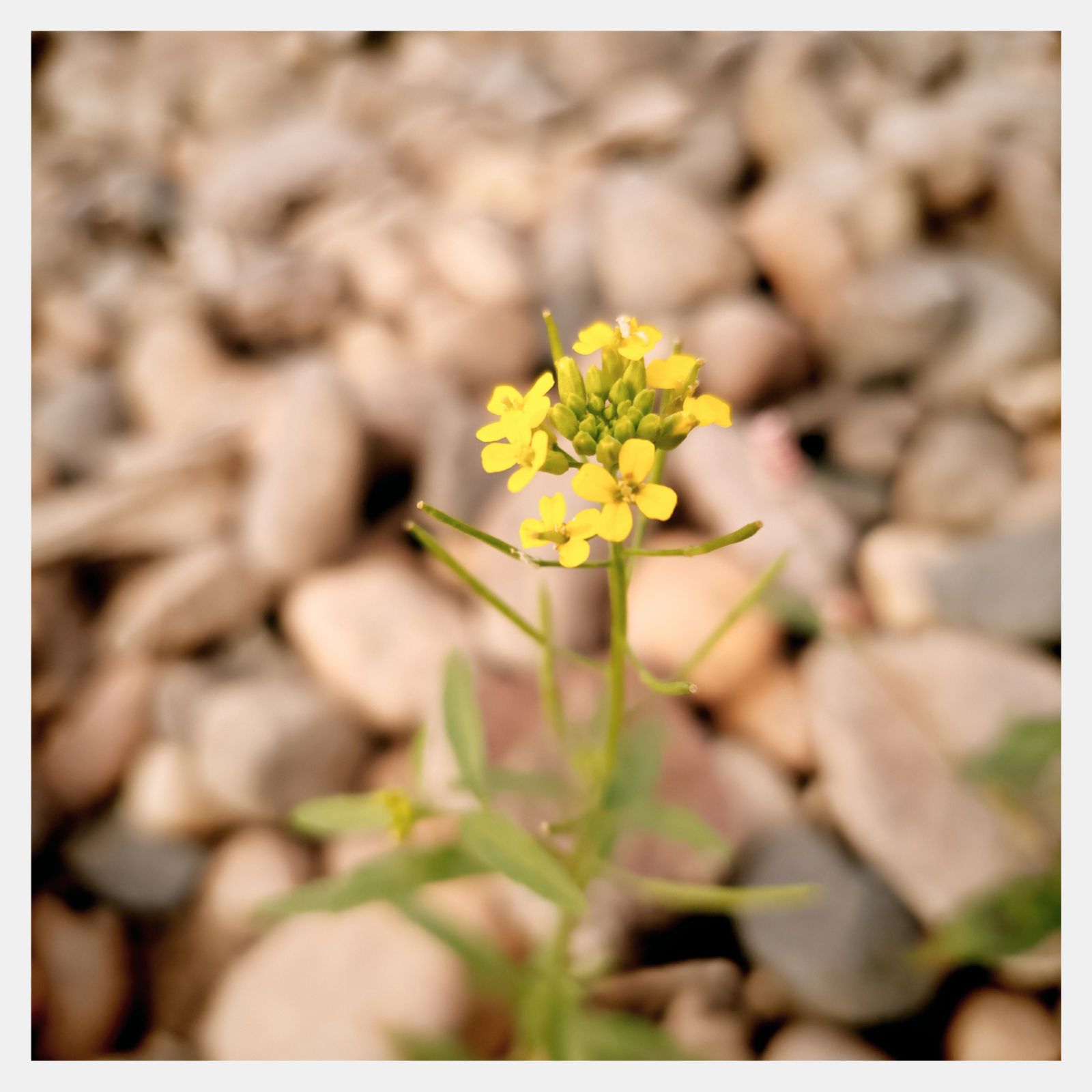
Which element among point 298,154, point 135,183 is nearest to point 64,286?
point 135,183

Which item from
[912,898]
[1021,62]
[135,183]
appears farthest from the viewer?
[135,183]

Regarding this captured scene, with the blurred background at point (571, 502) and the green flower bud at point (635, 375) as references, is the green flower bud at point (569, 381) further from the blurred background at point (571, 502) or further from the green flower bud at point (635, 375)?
the blurred background at point (571, 502)

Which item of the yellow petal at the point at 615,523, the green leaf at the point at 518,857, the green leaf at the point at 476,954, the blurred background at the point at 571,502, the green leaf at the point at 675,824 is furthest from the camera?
the blurred background at the point at 571,502

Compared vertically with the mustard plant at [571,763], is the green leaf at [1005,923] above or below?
below

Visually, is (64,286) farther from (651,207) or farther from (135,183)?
(651,207)

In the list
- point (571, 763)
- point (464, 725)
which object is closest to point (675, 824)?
point (571, 763)

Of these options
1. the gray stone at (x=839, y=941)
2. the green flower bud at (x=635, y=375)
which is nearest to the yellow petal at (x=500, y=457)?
the green flower bud at (x=635, y=375)

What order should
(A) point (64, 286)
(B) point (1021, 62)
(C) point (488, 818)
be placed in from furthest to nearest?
(A) point (64, 286) < (B) point (1021, 62) < (C) point (488, 818)
